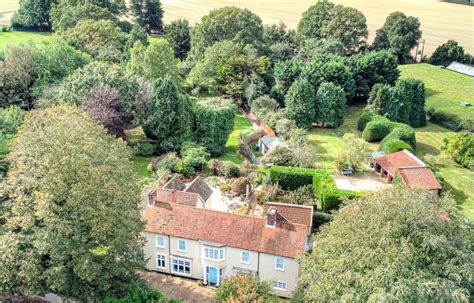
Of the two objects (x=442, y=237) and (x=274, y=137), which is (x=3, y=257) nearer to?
(x=442, y=237)

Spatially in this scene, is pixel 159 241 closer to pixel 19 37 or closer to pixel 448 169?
pixel 448 169

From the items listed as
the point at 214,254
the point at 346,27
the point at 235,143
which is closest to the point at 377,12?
the point at 346,27

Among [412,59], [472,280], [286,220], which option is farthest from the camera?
[412,59]

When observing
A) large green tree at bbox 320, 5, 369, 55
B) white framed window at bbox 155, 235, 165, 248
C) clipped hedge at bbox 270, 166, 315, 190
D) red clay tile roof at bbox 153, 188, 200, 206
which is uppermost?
large green tree at bbox 320, 5, 369, 55

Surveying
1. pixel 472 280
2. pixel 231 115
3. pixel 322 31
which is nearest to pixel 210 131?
pixel 231 115

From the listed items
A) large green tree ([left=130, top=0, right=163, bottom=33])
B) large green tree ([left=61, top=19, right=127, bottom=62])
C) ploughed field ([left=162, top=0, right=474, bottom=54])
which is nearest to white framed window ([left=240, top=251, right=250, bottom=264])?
large green tree ([left=61, top=19, right=127, bottom=62])

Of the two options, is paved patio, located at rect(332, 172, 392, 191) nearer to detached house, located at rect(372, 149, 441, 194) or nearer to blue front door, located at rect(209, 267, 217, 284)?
detached house, located at rect(372, 149, 441, 194)
